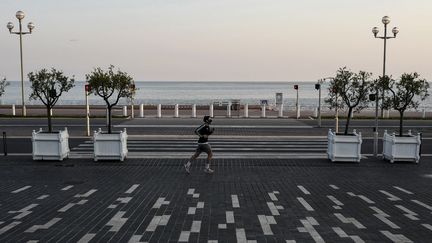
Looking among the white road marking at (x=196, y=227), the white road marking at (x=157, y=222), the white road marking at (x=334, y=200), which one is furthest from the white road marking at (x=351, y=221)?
the white road marking at (x=157, y=222)

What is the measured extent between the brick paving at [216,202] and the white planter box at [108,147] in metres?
0.54

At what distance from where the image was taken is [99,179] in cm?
1320

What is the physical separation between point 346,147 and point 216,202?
7.39 metres

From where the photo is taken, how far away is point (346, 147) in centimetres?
1605

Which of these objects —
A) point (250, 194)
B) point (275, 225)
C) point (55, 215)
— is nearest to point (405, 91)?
point (250, 194)

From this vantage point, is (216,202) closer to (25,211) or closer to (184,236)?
(184,236)

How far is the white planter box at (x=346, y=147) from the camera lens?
15.9m

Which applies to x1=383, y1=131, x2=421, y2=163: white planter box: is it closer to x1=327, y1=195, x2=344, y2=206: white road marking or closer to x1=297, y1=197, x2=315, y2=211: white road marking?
x1=327, y1=195, x2=344, y2=206: white road marking

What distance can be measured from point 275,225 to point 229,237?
121 centimetres

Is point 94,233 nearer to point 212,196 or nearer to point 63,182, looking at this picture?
A: point 212,196

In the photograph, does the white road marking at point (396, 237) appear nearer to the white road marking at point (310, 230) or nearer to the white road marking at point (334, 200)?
the white road marking at point (310, 230)

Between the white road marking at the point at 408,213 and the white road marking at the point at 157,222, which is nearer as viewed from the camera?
the white road marking at the point at 157,222

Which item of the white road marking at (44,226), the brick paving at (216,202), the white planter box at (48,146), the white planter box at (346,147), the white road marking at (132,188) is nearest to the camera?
the brick paving at (216,202)

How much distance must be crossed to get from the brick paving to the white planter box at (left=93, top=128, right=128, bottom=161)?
0.54 metres
